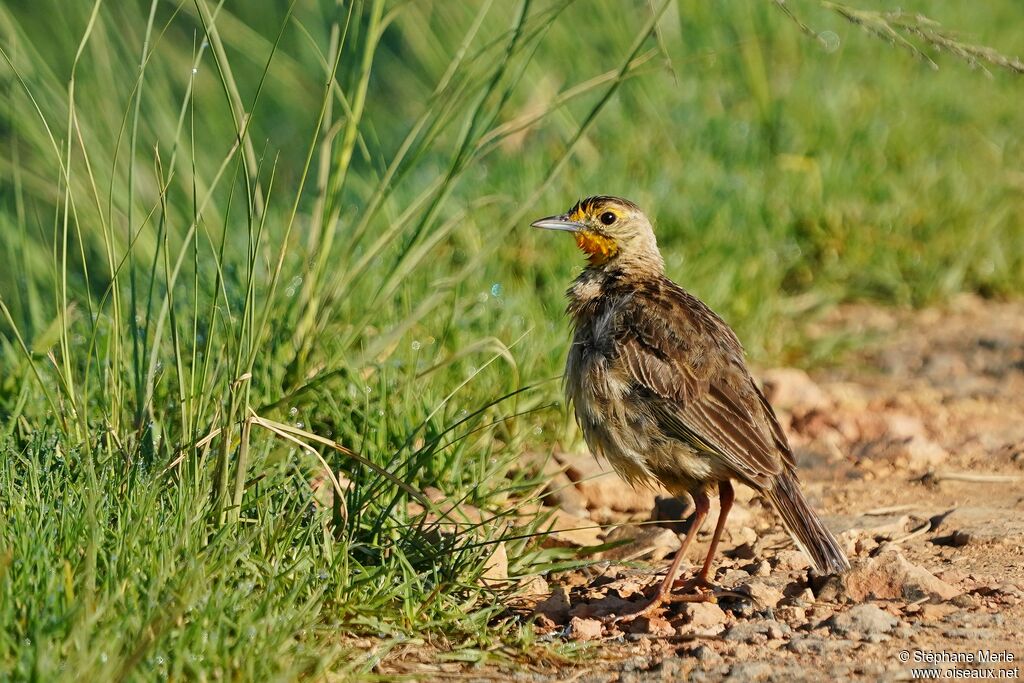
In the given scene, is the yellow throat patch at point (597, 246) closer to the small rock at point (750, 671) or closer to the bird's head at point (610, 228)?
the bird's head at point (610, 228)

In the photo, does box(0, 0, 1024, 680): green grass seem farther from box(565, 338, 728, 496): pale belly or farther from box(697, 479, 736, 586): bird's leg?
box(697, 479, 736, 586): bird's leg

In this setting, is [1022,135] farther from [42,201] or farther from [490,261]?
[42,201]

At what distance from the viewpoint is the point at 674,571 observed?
443cm

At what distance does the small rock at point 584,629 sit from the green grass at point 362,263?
224 millimetres

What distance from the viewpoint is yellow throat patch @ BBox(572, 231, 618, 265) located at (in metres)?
5.59

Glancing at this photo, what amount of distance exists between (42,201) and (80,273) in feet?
4.12

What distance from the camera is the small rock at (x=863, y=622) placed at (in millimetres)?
3932

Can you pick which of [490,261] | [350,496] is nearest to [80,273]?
[490,261]

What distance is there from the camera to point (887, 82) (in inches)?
357

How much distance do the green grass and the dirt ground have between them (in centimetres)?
29

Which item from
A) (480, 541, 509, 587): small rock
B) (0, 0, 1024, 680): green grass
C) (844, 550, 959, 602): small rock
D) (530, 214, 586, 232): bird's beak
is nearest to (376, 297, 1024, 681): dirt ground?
(844, 550, 959, 602): small rock

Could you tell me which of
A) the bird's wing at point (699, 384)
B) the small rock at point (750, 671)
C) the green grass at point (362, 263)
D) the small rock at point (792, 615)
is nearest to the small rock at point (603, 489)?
the green grass at point (362, 263)

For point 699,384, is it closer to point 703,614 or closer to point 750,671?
point 703,614

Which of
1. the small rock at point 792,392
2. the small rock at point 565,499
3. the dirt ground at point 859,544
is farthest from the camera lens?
the small rock at point 792,392
